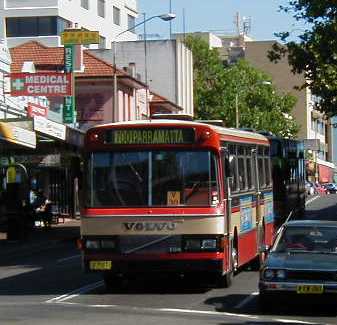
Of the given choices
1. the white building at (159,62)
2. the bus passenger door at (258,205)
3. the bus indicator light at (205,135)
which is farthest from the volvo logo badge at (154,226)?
the white building at (159,62)

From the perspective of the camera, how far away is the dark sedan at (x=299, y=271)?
538 inches

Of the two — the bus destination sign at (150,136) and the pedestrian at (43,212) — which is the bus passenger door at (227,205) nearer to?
the bus destination sign at (150,136)

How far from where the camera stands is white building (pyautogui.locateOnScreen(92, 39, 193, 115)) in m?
77.1

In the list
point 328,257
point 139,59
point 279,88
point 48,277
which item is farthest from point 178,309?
point 279,88

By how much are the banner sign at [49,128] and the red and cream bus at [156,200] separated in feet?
51.0

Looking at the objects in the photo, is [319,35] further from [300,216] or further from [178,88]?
[178,88]

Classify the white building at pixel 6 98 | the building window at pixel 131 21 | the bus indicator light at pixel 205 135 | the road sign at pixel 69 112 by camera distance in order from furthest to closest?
the building window at pixel 131 21
the road sign at pixel 69 112
the white building at pixel 6 98
the bus indicator light at pixel 205 135

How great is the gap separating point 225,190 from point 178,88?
62.8 meters

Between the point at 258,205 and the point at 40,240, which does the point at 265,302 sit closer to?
the point at 258,205

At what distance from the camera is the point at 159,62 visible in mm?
78312

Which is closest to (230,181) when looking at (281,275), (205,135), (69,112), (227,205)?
(227,205)

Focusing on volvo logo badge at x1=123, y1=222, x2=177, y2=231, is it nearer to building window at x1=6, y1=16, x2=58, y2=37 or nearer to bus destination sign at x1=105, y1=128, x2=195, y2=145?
bus destination sign at x1=105, y1=128, x2=195, y2=145

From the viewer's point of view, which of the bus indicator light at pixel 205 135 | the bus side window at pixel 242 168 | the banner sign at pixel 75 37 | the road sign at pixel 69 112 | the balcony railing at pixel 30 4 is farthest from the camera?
the balcony railing at pixel 30 4

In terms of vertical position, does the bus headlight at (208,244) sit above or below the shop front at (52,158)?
below
